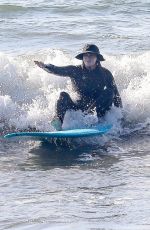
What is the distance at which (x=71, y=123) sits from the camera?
→ 9.70m

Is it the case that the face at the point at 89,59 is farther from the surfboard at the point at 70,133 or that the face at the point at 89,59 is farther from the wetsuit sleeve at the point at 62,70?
the surfboard at the point at 70,133

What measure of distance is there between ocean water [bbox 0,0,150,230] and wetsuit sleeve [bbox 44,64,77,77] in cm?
37

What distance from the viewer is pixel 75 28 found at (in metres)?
17.1

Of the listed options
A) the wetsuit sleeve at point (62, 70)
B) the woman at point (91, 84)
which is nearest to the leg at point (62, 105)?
the woman at point (91, 84)

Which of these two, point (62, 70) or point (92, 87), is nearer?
point (62, 70)

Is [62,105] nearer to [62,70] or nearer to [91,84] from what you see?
[62,70]

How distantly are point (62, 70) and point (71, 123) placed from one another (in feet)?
2.63

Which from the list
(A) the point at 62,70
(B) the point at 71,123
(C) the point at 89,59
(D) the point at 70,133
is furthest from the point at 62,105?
(C) the point at 89,59

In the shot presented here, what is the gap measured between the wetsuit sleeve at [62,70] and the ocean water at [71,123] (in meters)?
0.37

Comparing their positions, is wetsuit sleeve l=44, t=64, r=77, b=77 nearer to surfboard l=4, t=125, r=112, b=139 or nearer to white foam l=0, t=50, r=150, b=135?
white foam l=0, t=50, r=150, b=135

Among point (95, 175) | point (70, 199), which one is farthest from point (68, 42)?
point (70, 199)

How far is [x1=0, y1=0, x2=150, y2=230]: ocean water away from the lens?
6410mm

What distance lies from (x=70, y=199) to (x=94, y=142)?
2.81 m

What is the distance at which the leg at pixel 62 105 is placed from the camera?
31.7ft
